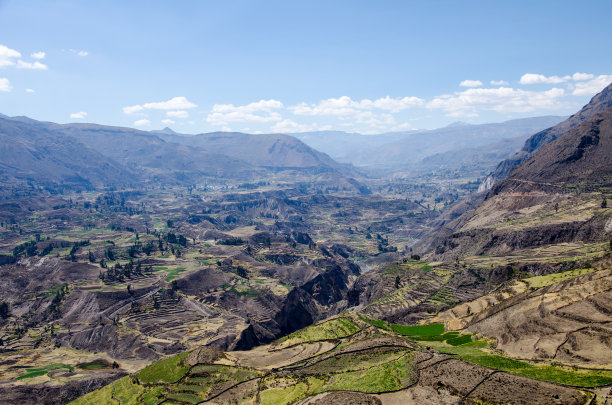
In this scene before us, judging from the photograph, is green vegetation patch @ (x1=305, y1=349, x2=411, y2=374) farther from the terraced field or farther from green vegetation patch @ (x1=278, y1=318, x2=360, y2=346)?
green vegetation patch @ (x1=278, y1=318, x2=360, y2=346)

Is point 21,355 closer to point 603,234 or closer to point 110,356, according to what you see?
point 110,356

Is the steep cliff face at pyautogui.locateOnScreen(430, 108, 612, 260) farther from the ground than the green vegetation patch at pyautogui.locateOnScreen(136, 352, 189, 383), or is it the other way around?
the steep cliff face at pyautogui.locateOnScreen(430, 108, 612, 260)

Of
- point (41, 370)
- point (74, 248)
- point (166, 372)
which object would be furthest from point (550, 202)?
point (74, 248)

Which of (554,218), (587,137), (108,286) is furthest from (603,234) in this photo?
(108,286)

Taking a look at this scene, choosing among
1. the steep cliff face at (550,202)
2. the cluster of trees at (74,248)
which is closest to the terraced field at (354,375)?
the steep cliff face at (550,202)

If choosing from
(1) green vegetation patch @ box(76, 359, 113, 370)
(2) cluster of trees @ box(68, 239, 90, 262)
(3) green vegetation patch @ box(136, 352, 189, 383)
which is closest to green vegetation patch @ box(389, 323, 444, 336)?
(3) green vegetation patch @ box(136, 352, 189, 383)

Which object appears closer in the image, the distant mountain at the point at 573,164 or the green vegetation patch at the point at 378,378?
the green vegetation patch at the point at 378,378

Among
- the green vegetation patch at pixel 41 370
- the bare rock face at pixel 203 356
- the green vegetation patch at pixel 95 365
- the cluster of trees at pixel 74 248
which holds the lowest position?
the green vegetation patch at pixel 95 365

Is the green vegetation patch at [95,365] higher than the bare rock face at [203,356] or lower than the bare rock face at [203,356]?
lower

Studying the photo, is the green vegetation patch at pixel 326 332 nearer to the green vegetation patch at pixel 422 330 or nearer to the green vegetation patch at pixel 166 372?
the green vegetation patch at pixel 422 330
